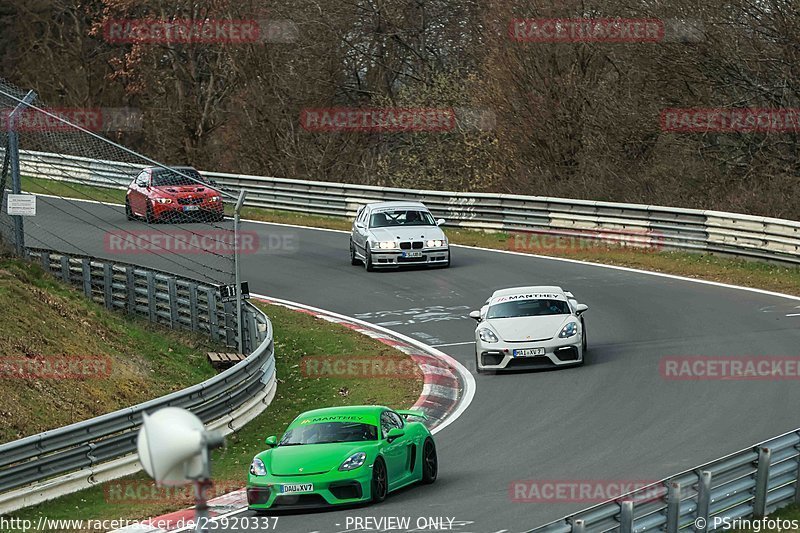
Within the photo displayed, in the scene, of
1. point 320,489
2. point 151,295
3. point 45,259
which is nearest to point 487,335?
point 151,295

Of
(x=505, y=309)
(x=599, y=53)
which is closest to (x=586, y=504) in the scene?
(x=505, y=309)

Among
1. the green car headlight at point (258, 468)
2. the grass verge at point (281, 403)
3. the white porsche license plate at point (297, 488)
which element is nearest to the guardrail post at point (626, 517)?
the white porsche license plate at point (297, 488)

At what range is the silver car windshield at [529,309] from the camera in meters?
20.8

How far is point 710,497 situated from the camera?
11.4 meters

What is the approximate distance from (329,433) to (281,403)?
234 inches

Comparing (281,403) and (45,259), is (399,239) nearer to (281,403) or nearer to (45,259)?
(45,259)

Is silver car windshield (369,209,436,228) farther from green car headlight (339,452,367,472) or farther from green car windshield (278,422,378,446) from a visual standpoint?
green car headlight (339,452,367,472)

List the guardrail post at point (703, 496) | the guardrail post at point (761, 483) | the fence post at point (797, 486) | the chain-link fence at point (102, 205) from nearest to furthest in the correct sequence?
the guardrail post at point (703, 496), the guardrail post at point (761, 483), the fence post at point (797, 486), the chain-link fence at point (102, 205)

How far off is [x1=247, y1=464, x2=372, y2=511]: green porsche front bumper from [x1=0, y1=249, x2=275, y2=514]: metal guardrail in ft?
9.07

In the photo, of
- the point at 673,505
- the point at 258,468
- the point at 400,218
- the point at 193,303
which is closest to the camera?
the point at 673,505

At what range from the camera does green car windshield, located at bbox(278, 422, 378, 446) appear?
14.1 meters

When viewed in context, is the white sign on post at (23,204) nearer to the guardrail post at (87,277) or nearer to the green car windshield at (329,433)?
the guardrail post at (87,277)

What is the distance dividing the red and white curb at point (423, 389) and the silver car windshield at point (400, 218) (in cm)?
361

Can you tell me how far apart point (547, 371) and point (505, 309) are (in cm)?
132
